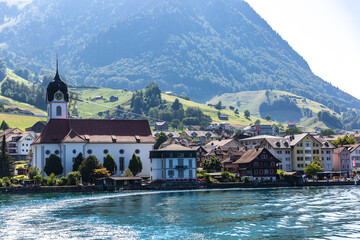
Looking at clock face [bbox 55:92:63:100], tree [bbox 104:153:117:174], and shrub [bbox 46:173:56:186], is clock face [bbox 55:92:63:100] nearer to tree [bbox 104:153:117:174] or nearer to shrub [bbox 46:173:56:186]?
tree [bbox 104:153:117:174]

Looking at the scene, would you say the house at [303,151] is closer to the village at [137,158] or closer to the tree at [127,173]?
the village at [137,158]

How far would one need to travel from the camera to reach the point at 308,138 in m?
143

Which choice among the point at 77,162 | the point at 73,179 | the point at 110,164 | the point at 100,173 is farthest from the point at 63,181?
the point at 110,164

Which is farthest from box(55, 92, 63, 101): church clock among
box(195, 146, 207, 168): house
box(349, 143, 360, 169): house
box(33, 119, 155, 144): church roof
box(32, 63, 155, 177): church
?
box(349, 143, 360, 169): house

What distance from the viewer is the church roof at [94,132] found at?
120188 mm

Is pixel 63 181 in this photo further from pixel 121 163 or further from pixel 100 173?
pixel 121 163

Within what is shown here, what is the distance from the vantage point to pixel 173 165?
370 ft

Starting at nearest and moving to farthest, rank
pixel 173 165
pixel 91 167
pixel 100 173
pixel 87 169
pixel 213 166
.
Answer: pixel 87 169
pixel 100 173
pixel 91 167
pixel 173 165
pixel 213 166

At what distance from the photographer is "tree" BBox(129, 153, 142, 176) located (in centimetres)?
11849

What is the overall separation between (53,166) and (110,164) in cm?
1117

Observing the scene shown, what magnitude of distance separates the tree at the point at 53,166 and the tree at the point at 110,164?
28.7ft

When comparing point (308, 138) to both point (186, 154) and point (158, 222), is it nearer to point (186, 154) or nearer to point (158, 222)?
point (186, 154)

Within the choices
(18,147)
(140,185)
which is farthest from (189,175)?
(18,147)

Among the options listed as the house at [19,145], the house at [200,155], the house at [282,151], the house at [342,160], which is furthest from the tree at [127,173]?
the house at [19,145]
